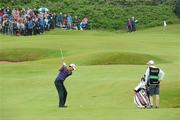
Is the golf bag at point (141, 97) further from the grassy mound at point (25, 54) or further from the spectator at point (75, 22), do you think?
the spectator at point (75, 22)

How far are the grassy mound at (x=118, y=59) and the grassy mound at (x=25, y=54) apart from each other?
15.5ft

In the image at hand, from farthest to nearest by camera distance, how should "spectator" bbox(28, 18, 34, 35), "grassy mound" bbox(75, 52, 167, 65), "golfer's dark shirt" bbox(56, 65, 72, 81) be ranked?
"spectator" bbox(28, 18, 34, 35) → "grassy mound" bbox(75, 52, 167, 65) → "golfer's dark shirt" bbox(56, 65, 72, 81)

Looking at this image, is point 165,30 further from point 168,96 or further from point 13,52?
point 168,96

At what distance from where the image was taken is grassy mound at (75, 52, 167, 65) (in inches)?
1699

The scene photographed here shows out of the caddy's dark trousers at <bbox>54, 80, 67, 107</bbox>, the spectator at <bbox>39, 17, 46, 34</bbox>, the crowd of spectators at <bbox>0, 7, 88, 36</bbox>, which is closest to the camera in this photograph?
the caddy's dark trousers at <bbox>54, 80, 67, 107</bbox>

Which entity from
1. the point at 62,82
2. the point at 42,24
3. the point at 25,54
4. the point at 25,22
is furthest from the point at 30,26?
the point at 62,82

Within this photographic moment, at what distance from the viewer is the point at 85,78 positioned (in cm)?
3462

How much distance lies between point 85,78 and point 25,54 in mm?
13640

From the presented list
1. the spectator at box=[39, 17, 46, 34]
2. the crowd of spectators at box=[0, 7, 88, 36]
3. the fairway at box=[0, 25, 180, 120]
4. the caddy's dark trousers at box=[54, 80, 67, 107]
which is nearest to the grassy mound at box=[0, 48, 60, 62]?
the fairway at box=[0, 25, 180, 120]

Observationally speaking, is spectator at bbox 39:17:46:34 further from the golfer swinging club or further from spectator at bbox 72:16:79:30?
the golfer swinging club

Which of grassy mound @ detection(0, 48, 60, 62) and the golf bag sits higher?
the golf bag

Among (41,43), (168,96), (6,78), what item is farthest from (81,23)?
(168,96)

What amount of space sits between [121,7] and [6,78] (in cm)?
4988

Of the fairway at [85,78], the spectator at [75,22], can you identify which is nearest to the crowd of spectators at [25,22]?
the spectator at [75,22]
